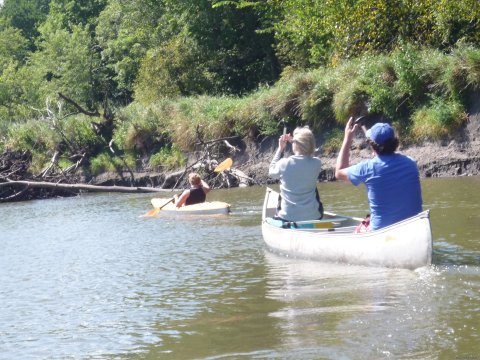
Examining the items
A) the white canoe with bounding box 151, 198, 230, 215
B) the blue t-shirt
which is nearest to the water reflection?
the blue t-shirt

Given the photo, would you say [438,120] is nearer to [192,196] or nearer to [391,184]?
[192,196]

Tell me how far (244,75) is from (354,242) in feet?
96.7

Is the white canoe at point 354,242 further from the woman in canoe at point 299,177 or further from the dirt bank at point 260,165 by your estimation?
the dirt bank at point 260,165

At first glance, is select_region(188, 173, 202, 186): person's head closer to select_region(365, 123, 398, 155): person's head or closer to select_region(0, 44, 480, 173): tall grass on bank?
select_region(0, 44, 480, 173): tall grass on bank

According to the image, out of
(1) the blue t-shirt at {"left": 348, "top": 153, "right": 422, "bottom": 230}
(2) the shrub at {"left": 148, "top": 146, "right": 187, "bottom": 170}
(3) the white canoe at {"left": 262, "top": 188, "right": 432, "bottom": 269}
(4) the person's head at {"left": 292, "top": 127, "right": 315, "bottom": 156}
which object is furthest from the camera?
(2) the shrub at {"left": 148, "top": 146, "right": 187, "bottom": 170}

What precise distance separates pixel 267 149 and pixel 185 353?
2057cm

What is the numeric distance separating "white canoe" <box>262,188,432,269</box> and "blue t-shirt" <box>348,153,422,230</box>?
0.89ft

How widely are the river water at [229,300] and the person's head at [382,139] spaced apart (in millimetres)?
1292

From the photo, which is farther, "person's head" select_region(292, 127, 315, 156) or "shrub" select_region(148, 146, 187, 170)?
"shrub" select_region(148, 146, 187, 170)

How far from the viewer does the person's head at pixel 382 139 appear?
9719mm

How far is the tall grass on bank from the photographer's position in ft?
77.2

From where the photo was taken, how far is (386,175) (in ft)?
32.3

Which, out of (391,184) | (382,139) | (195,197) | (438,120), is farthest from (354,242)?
(438,120)

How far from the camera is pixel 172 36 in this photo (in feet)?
131
